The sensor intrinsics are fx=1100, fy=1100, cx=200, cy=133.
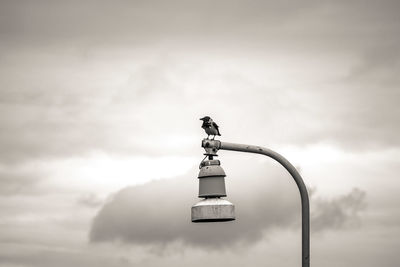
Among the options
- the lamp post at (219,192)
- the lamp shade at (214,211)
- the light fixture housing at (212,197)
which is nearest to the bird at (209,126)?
the lamp post at (219,192)

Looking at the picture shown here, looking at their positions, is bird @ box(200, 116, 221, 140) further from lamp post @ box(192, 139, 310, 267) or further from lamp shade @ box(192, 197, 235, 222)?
lamp shade @ box(192, 197, 235, 222)

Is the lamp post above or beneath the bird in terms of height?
beneath

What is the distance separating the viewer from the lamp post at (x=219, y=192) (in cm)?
1806

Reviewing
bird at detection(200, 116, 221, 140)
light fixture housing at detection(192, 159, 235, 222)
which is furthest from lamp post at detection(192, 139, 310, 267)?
bird at detection(200, 116, 221, 140)

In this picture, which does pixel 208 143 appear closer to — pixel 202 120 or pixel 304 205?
pixel 202 120

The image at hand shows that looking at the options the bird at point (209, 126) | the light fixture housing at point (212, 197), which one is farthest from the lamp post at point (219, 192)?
the bird at point (209, 126)

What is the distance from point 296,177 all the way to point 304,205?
1.58ft

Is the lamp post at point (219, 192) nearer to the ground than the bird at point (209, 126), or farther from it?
nearer to the ground

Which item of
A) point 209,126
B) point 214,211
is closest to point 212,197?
point 214,211

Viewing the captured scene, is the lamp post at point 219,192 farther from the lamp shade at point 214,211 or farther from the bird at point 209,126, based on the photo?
the bird at point 209,126

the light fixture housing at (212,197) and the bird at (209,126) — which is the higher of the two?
the bird at (209,126)

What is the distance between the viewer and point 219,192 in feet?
60.6

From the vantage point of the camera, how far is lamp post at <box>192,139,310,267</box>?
18062mm

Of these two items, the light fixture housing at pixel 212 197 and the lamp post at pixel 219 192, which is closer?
the lamp post at pixel 219 192
